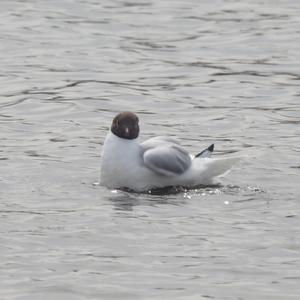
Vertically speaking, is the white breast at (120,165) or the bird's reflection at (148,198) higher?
the white breast at (120,165)

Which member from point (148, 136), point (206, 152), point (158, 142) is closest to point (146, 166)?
point (158, 142)

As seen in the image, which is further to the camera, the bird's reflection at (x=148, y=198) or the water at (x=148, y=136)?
the bird's reflection at (x=148, y=198)

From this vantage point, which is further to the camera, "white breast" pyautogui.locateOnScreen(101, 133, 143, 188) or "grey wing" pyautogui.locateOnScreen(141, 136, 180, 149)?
"grey wing" pyautogui.locateOnScreen(141, 136, 180, 149)

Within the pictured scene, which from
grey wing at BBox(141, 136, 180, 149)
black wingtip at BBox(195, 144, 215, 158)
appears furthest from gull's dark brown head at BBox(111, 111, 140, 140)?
black wingtip at BBox(195, 144, 215, 158)

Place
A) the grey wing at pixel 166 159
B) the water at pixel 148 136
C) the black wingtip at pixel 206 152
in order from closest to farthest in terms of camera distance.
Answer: the water at pixel 148 136 → the grey wing at pixel 166 159 → the black wingtip at pixel 206 152

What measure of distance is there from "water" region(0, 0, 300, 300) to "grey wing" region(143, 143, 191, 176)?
252 millimetres

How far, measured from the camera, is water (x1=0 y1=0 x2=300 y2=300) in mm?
10469

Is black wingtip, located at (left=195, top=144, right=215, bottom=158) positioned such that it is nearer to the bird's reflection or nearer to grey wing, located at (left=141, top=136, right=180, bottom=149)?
grey wing, located at (left=141, top=136, right=180, bottom=149)

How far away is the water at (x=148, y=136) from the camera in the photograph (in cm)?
1047

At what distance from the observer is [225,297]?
9891 millimetres

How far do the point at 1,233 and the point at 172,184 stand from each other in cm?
241

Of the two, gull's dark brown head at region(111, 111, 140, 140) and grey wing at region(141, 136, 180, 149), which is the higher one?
gull's dark brown head at region(111, 111, 140, 140)

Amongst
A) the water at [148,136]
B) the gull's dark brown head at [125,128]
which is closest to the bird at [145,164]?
the gull's dark brown head at [125,128]

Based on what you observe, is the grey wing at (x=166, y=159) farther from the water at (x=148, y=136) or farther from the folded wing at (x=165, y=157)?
the water at (x=148, y=136)
